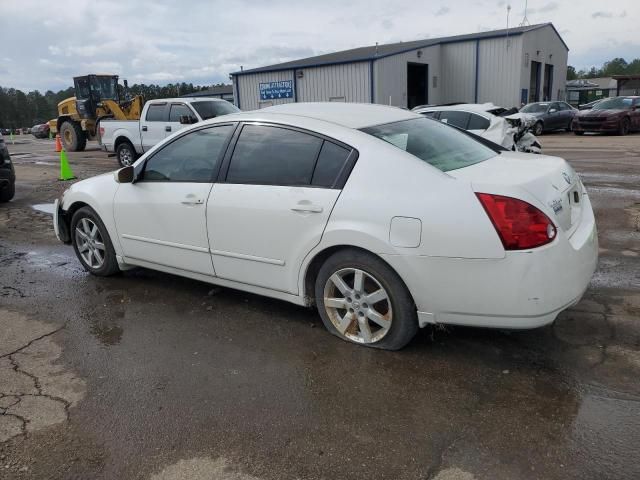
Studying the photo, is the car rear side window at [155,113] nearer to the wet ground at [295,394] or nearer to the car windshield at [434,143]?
the wet ground at [295,394]

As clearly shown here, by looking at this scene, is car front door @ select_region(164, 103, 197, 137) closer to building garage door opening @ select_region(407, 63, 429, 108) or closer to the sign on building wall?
the sign on building wall

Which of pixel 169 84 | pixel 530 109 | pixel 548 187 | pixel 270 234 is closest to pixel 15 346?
pixel 270 234

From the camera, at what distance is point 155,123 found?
579 inches

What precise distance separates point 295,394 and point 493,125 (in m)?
9.14

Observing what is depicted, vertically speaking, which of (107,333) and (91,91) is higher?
(91,91)

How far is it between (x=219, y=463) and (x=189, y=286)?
8.72 feet

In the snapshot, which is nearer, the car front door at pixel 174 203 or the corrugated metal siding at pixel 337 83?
the car front door at pixel 174 203

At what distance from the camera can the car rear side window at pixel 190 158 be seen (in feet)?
13.8

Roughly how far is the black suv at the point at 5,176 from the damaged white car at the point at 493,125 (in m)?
8.27

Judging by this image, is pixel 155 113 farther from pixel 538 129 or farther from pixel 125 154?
pixel 538 129

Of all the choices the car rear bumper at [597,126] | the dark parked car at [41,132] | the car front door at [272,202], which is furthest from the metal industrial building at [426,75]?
the car front door at [272,202]

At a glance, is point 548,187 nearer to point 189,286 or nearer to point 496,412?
point 496,412

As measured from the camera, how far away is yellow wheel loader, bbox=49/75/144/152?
2062 cm

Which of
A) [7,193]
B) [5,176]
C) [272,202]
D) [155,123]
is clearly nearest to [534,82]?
[155,123]
